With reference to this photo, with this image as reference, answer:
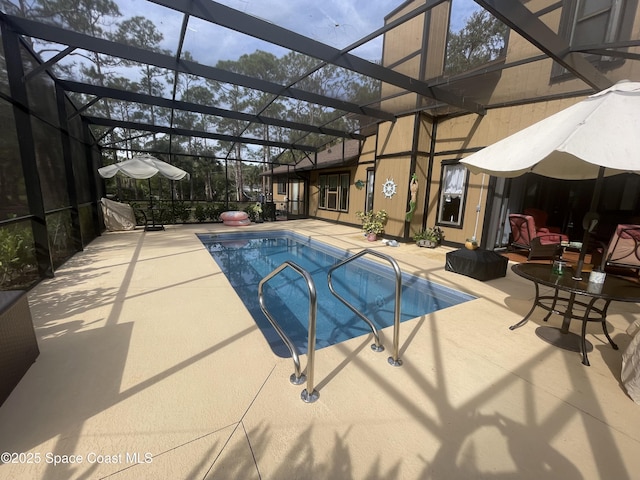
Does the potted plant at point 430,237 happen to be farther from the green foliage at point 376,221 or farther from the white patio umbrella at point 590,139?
the white patio umbrella at point 590,139

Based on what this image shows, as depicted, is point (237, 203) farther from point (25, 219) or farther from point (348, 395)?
point (348, 395)

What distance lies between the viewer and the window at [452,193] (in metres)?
7.06

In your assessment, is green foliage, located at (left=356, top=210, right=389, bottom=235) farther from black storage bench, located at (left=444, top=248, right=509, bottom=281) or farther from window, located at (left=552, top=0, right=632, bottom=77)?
window, located at (left=552, top=0, right=632, bottom=77)

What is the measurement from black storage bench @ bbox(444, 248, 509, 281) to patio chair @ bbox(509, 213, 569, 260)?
1.63 metres

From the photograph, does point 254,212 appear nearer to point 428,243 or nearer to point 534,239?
point 428,243

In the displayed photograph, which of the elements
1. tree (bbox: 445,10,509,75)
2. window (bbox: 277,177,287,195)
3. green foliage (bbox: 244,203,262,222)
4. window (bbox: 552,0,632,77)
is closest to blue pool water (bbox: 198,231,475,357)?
tree (bbox: 445,10,509,75)

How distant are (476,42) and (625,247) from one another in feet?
14.8

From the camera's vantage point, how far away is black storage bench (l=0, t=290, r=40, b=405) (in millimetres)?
1748

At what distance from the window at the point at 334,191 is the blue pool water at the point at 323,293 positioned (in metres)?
4.24

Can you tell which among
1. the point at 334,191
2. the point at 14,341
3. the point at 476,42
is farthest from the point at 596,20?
the point at 334,191

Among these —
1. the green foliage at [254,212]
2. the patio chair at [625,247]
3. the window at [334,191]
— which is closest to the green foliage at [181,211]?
the green foliage at [254,212]

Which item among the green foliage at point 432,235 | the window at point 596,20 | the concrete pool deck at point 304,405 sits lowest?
the concrete pool deck at point 304,405

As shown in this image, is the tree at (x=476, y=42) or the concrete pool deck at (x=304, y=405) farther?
the tree at (x=476, y=42)

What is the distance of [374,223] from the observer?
8.12m
